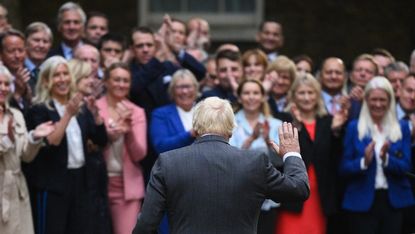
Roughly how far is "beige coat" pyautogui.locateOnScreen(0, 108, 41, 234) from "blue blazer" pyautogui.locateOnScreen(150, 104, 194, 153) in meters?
1.06

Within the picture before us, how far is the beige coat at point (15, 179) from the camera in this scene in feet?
25.1

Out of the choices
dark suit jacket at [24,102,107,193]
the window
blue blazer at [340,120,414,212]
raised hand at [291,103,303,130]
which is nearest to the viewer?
dark suit jacket at [24,102,107,193]

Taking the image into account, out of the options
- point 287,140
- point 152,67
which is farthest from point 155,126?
point 287,140

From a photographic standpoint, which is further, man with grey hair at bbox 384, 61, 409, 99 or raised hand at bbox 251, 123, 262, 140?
man with grey hair at bbox 384, 61, 409, 99

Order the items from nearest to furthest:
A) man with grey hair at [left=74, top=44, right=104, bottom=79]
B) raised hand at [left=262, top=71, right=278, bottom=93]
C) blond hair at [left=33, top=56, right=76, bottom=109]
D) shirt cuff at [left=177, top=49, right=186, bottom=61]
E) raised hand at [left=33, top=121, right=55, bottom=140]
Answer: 1. raised hand at [left=33, top=121, right=55, bottom=140]
2. blond hair at [left=33, top=56, right=76, bottom=109]
3. man with grey hair at [left=74, top=44, right=104, bottom=79]
4. raised hand at [left=262, top=71, right=278, bottom=93]
5. shirt cuff at [left=177, top=49, right=186, bottom=61]

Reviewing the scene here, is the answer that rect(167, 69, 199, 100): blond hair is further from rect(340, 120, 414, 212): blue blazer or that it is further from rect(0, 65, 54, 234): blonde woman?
rect(340, 120, 414, 212): blue blazer

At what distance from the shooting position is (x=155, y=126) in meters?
8.52

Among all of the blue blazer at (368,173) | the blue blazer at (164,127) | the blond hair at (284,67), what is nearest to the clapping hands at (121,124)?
the blue blazer at (164,127)

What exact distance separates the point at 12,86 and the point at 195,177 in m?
3.10

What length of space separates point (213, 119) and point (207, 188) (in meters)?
0.39

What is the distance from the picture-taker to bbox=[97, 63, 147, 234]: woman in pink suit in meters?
8.40

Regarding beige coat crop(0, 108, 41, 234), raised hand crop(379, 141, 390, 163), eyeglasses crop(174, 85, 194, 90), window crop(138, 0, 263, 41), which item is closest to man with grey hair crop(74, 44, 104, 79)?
eyeglasses crop(174, 85, 194, 90)

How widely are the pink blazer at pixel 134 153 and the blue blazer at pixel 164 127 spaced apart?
0.32ft

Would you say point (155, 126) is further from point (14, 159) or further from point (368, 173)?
point (368, 173)
